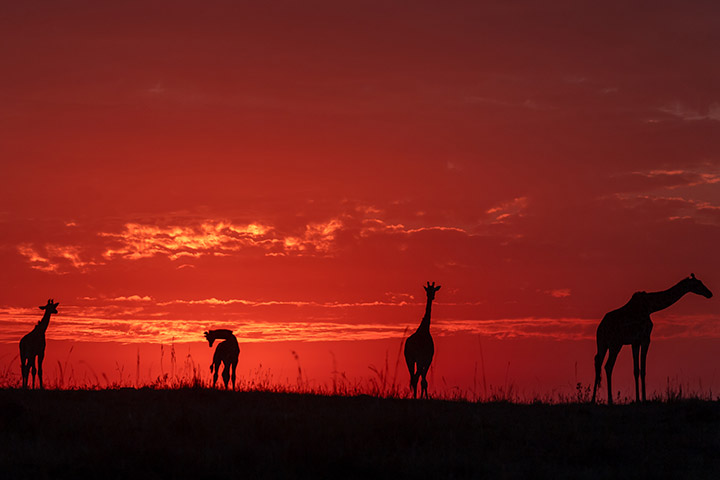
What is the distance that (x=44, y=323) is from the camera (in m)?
30.7

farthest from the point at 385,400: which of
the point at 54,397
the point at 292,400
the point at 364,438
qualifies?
the point at 54,397

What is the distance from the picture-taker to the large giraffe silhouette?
2578cm

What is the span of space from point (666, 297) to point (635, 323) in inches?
61.6

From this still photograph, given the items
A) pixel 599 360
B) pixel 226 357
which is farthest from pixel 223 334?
pixel 599 360

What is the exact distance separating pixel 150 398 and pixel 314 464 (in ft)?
24.1

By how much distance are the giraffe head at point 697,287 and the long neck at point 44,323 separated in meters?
21.2

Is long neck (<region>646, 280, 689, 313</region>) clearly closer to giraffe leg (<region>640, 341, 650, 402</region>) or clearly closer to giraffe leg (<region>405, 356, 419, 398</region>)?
giraffe leg (<region>640, 341, 650, 402</region>)

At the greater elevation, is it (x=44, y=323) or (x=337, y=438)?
(x=44, y=323)

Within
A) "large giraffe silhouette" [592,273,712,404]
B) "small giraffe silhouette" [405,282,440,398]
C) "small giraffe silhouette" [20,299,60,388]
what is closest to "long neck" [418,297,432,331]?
"small giraffe silhouette" [405,282,440,398]

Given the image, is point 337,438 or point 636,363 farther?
point 636,363

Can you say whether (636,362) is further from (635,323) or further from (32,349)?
(32,349)

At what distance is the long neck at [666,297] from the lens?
26703mm

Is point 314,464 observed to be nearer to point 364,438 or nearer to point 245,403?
point 364,438

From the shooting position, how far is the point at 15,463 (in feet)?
46.8
